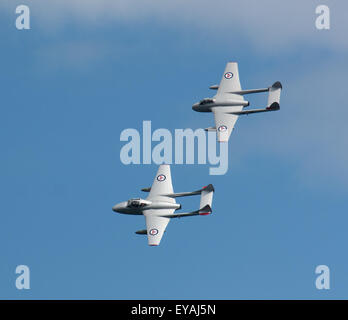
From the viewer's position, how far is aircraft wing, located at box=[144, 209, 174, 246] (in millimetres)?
155625

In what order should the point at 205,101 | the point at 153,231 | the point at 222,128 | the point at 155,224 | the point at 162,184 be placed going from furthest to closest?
the point at 205,101
the point at 222,128
the point at 162,184
the point at 155,224
the point at 153,231

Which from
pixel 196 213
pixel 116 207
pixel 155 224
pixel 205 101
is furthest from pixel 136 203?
pixel 205 101

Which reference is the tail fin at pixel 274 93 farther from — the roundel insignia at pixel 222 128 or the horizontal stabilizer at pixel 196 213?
the horizontal stabilizer at pixel 196 213

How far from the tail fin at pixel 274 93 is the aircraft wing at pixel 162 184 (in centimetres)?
2017

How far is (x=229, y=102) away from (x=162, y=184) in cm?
1882

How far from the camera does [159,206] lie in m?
160

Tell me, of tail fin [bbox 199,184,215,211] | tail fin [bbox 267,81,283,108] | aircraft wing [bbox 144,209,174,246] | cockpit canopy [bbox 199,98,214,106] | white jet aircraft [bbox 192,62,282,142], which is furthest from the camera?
cockpit canopy [bbox 199,98,214,106]

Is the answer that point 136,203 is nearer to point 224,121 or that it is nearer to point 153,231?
point 153,231

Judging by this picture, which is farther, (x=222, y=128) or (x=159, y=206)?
(x=222, y=128)

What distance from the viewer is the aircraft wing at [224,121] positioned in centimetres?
16775

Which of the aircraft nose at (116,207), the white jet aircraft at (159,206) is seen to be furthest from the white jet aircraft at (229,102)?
the aircraft nose at (116,207)

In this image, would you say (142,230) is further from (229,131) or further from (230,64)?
(230,64)

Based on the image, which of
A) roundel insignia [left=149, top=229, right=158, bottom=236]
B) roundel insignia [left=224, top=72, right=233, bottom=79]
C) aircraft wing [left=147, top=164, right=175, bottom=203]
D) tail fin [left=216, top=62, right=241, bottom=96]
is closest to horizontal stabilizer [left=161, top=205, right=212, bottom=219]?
roundel insignia [left=149, top=229, right=158, bottom=236]

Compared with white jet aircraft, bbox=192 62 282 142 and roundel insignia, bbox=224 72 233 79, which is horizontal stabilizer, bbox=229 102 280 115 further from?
roundel insignia, bbox=224 72 233 79
